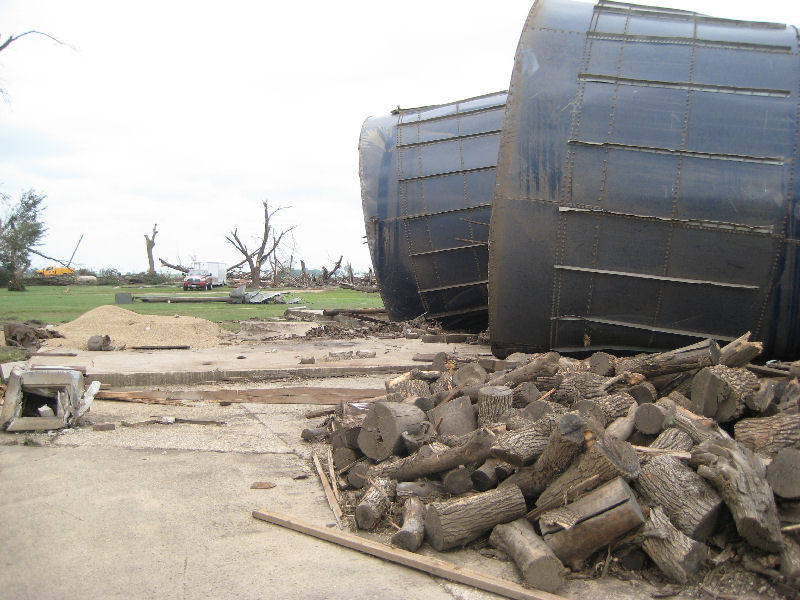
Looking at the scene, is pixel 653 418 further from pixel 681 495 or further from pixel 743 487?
pixel 743 487

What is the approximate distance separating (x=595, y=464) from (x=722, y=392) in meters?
1.76

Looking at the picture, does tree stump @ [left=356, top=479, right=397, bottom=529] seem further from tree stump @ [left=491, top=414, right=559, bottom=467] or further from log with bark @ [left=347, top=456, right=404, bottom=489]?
tree stump @ [left=491, top=414, right=559, bottom=467]

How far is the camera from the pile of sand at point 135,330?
13.5 m

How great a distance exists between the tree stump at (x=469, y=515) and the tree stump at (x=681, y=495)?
0.74m

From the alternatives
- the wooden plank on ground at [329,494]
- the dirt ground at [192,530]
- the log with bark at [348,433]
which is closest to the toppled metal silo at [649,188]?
the log with bark at [348,433]

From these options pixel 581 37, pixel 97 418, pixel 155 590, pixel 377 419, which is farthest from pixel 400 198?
pixel 155 590

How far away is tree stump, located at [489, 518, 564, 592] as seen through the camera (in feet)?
11.5

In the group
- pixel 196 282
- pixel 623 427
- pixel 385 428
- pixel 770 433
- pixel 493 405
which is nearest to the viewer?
pixel 770 433

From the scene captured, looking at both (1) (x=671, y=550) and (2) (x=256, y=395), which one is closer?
(1) (x=671, y=550)

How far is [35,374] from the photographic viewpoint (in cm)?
631

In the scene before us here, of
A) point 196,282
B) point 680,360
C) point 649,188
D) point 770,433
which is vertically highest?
point 649,188

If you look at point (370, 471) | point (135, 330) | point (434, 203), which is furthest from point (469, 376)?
point (135, 330)

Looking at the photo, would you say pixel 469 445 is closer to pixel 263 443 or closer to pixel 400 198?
pixel 263 443

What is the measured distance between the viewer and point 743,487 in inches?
145
